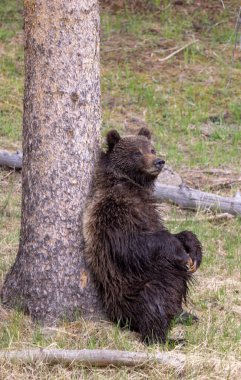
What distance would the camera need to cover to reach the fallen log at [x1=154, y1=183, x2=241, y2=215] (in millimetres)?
8695

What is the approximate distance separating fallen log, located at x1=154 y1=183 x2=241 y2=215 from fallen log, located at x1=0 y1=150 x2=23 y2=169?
5.68 ft

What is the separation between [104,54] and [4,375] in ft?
33.6

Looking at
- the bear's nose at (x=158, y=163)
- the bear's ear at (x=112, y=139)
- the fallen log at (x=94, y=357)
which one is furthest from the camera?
the bear's ear at (x=112, y=139)

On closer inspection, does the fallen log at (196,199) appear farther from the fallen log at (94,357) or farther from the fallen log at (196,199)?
the fallen log at (94,357)

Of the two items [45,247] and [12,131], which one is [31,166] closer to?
[45,247]

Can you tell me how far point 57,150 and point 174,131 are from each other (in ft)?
21.8

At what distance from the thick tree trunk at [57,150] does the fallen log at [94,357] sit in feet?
2.61

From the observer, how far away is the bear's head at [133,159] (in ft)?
19.5

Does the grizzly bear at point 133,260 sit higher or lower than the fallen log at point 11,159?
higher

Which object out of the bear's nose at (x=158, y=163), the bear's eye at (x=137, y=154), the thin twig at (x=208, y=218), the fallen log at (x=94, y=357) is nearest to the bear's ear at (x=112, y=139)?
the bear's eye at (x=137, y=154)

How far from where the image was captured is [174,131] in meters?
12.0

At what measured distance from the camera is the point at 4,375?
4.69 meters

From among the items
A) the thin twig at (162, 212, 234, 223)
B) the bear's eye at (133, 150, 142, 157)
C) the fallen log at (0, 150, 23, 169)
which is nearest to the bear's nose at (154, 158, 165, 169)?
the bear's eye at (133, 150, 142, 157)

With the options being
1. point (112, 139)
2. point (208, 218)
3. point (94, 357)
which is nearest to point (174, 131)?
point (208, 218)
